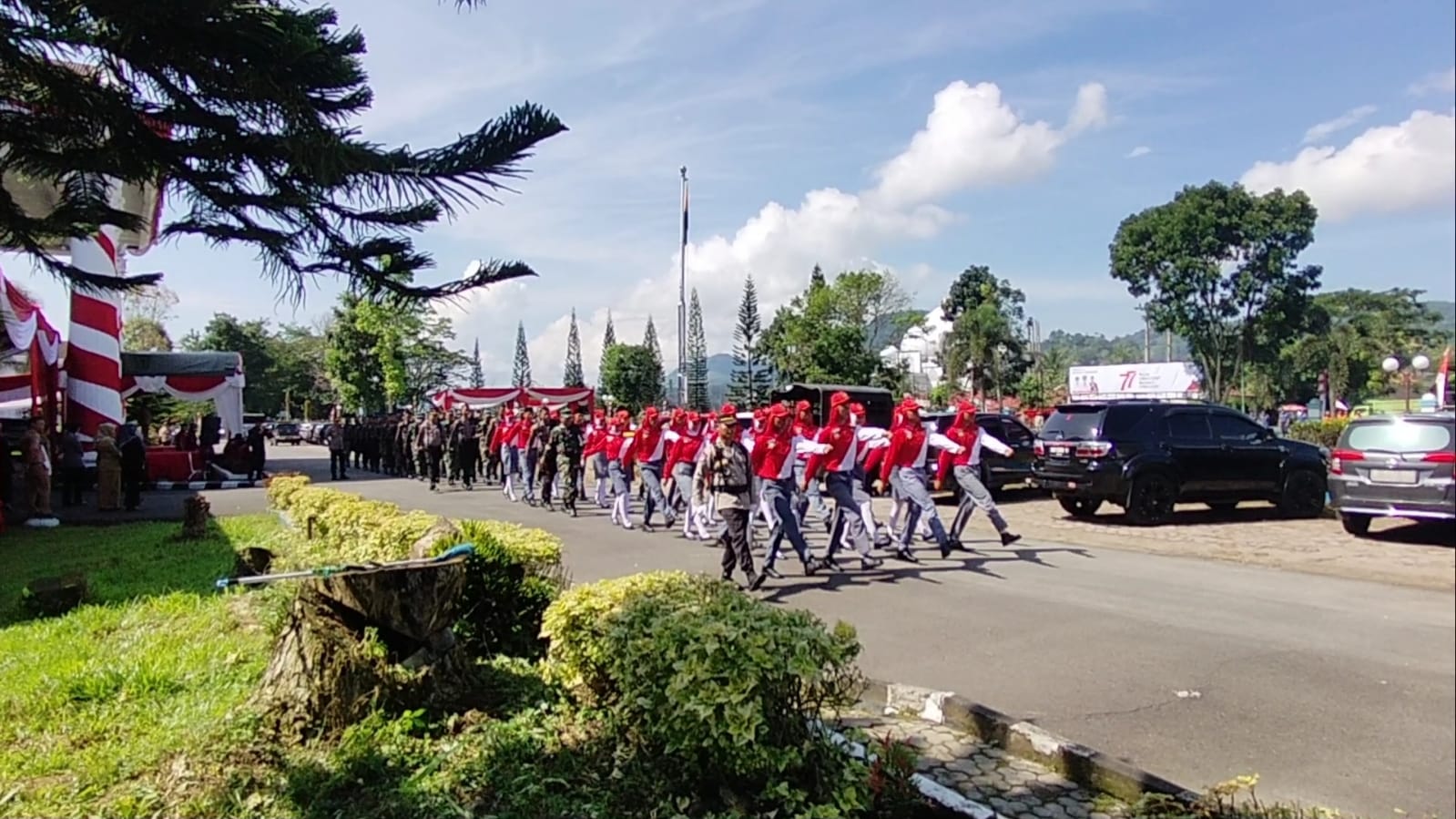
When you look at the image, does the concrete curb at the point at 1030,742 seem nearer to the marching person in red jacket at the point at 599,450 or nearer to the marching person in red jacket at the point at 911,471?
the marching person in red jacket at the point at 911,471

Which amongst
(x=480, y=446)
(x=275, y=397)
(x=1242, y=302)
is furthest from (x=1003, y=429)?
(x=275, y=397)

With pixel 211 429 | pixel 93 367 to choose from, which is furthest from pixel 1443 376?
pixel 211 429

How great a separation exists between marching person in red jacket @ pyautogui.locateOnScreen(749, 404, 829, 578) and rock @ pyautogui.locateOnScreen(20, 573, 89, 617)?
20.5 feet

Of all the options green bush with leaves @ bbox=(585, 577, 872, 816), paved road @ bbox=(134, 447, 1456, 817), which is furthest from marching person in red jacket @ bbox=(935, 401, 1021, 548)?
green bush with leaves @ bbox=(585, 577, 872, 816)

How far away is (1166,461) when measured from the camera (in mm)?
7301

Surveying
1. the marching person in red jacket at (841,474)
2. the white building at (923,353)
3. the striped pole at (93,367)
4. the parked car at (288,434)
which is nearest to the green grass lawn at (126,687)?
the marching person in red jacket at (841,474)

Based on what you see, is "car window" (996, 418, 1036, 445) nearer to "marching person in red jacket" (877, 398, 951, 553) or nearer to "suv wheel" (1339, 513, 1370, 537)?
"marching person in red jacket" (877, 398, 951, 553)

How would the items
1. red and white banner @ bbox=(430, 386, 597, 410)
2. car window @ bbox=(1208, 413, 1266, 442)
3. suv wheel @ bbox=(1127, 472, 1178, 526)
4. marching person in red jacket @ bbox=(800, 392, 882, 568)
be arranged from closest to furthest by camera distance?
car window @ bbox=(1208, 413, 1266, 442)
suv wheel @ bbox=(1127, 472, 1178, 526)
marching person in red jacket @ bbox=(800, 392, 882, 568)
red and white banner @ bbox=(430, 386, 597, 410)

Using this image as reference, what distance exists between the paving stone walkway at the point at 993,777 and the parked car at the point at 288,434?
61.1 meters

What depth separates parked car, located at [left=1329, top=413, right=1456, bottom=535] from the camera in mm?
1153

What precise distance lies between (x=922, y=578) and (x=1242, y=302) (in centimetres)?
861

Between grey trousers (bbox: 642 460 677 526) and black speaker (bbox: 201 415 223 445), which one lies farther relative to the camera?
black speaker (bbox: 201 415 223 445)

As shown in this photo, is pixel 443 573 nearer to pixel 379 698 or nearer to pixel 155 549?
pixel 379 698

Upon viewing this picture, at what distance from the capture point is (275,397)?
76.2 m
